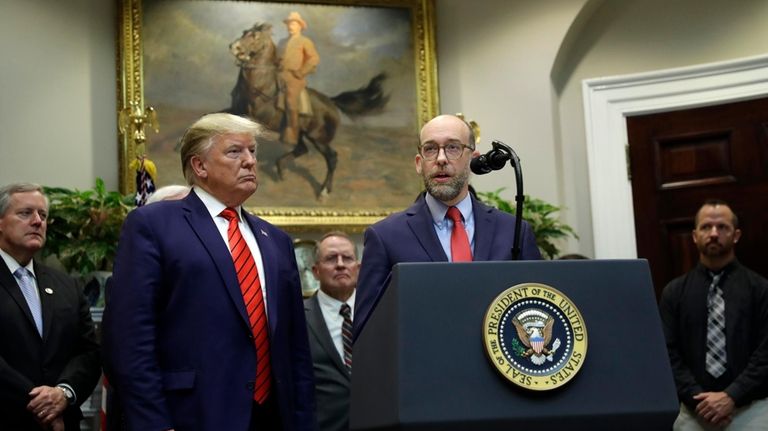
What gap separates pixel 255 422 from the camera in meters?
3.06

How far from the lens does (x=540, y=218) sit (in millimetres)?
6547

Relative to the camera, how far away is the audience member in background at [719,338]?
17.2 feet

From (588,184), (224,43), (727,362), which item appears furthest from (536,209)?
(224,43)

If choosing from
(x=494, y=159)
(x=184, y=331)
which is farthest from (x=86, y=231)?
(x=494, y=159)

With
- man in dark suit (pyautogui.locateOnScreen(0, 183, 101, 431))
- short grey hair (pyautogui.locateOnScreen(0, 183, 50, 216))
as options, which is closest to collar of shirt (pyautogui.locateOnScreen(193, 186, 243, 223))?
man in dark suit (pyautogui.locateOnScreen(0, 183, 101, 431))

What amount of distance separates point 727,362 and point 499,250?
9.01 ft

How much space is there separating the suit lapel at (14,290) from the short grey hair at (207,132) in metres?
1.21

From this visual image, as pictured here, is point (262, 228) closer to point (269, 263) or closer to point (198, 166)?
point (269, 263)

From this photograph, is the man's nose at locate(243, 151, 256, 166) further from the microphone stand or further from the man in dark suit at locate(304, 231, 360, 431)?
the man in dark suit at locate(304, 231, 360, 431)

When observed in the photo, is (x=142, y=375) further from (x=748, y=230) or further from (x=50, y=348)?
(x=748, y=230)

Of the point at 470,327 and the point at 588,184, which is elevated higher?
the point at 588,184

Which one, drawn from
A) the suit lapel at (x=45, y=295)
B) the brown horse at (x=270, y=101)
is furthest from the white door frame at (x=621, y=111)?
the suit lapel at (x=45, y=295)

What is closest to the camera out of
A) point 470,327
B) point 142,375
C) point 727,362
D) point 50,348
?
point 470,327

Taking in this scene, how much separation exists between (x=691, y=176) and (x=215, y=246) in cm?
435
